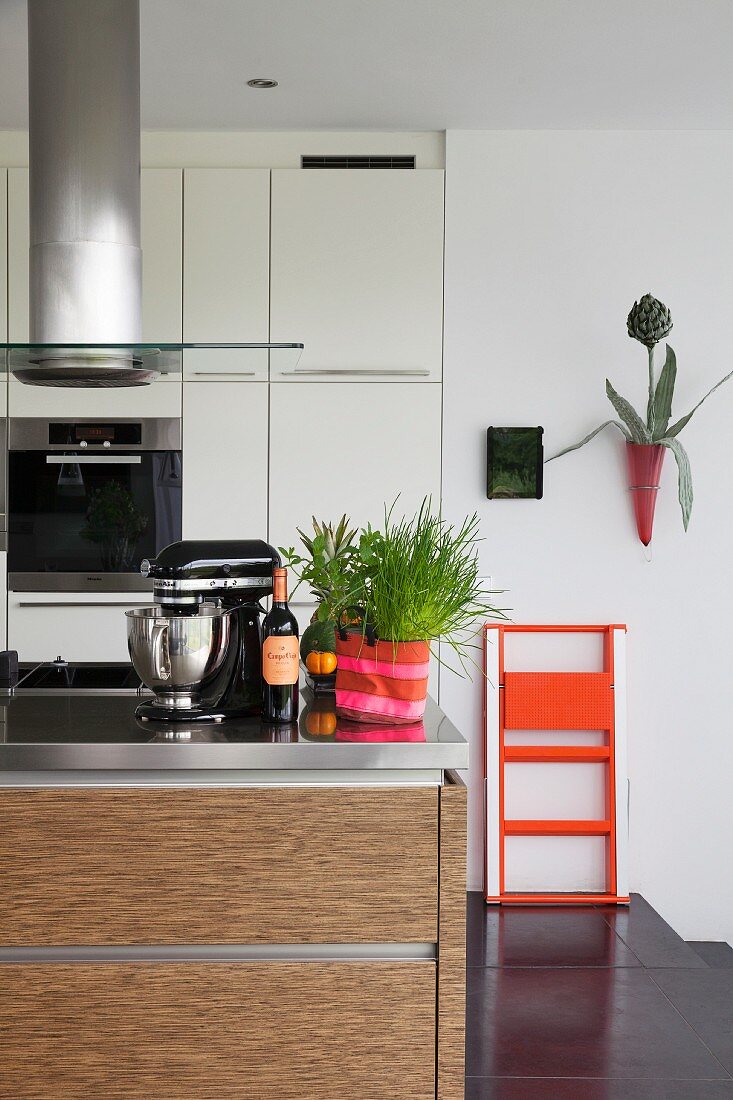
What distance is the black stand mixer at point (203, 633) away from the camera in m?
1.87

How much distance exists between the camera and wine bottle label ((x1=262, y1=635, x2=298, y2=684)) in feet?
6.18

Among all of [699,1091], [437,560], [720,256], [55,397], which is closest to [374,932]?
[437,560]

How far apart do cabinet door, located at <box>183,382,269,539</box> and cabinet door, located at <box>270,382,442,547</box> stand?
2.2 inches

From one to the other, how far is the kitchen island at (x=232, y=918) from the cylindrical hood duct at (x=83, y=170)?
1.03m

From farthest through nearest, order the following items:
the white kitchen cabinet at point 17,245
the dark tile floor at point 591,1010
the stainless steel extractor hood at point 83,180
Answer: the white kitchen cabinet at point 17,245
the dark tile floor at point 591,1010
the stainless steel extractor hood at point 83,180

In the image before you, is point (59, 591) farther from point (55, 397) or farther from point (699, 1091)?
point (699, 1091)

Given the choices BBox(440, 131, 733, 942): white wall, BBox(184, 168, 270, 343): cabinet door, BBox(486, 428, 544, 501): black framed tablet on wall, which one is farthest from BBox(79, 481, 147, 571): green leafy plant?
BBox(486, 428, 544, 501): black framed tablet on wall

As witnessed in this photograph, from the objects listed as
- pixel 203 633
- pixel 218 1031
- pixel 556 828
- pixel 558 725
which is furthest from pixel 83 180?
pixel 556 828

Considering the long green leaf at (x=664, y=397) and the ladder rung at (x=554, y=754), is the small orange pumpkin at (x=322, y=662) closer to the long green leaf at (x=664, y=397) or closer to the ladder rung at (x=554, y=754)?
the ladder rung at (x=554, y=754)

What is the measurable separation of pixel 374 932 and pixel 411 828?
7.3 inches

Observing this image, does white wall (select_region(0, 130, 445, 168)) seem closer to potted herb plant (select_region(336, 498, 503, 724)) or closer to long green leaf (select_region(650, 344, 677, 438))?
long green leaf (select_region(650, 344, 677, 438))

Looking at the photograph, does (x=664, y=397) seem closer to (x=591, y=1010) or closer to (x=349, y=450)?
(x=349, y=450)

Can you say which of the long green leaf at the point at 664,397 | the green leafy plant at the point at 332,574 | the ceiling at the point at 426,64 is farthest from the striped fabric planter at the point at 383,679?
the long green leaf at the point at 664,397

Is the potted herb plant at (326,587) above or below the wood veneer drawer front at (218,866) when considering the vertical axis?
above
